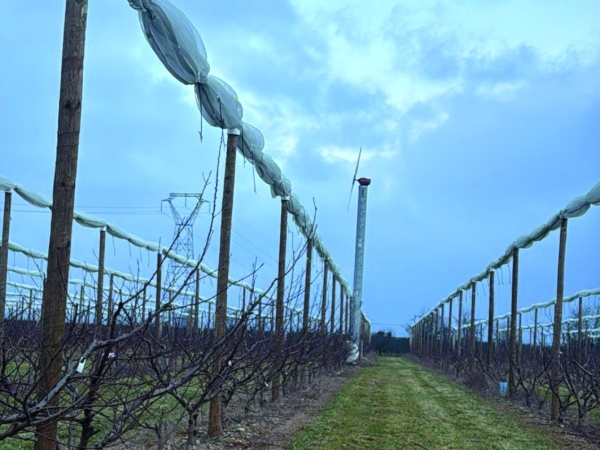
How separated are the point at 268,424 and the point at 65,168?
667cm

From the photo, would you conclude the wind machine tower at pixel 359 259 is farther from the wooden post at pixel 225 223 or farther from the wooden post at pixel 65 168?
the wooden post at pixel 65 168

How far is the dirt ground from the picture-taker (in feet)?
26.7

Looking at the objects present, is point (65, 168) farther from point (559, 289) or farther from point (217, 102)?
point (559, 289)

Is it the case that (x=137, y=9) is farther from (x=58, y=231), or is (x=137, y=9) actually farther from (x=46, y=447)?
(x=46, y=447)

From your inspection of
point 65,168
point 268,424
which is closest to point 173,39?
point 65,168

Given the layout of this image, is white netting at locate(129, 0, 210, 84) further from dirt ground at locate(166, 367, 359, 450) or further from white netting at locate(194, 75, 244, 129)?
dirt ground at locate(166, 367, 359, 450)

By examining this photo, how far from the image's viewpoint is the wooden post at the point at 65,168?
4.02 metres

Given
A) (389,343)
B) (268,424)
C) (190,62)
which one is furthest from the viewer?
(389,343)

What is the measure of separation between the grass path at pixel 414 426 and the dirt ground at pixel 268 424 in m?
0.24

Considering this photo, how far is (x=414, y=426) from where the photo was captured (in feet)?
35.4

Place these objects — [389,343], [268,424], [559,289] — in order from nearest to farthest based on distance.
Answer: [268,424]
[559,289]
[389,343]

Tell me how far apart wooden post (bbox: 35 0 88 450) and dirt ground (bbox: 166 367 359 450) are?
11.7 ft

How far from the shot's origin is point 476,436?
10.1 meters

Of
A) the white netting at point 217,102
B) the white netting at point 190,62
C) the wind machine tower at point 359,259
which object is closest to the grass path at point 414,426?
the white netting at point 190,62
